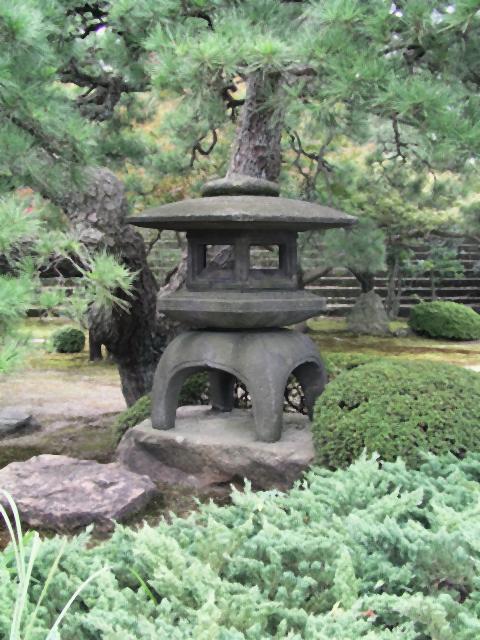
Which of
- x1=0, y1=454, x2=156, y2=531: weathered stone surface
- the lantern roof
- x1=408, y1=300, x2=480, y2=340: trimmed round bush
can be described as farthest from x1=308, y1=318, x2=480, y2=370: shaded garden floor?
x1=0, y1=454, x2=156, y2=531: weathered stone surface

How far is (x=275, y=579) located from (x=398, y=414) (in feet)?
4.96

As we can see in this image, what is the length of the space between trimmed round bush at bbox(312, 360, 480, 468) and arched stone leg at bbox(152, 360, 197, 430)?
3.43 feet

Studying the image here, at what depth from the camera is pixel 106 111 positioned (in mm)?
5746

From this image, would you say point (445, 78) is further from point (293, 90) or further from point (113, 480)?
point (113, 480)

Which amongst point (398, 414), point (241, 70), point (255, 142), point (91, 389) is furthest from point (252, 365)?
point (91, 389)

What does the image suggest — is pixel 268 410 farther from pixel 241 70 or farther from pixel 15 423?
pixel 15 423

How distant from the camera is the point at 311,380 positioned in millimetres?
4555

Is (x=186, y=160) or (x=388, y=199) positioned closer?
(x=186, y=160)

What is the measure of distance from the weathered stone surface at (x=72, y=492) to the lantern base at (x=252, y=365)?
2.15 ft

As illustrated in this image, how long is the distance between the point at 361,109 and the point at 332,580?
2.50m

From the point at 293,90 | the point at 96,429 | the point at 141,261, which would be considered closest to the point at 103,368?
the point at 96,429

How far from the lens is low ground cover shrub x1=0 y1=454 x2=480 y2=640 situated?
1.74m

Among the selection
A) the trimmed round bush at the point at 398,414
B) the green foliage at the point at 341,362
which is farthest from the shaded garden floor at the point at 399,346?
the trimmed round bush at the point at 398,414

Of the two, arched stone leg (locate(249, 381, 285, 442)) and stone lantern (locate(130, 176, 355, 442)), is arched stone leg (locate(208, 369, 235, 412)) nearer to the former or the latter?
stone lantern (locate(130, 176, 355, 442))
